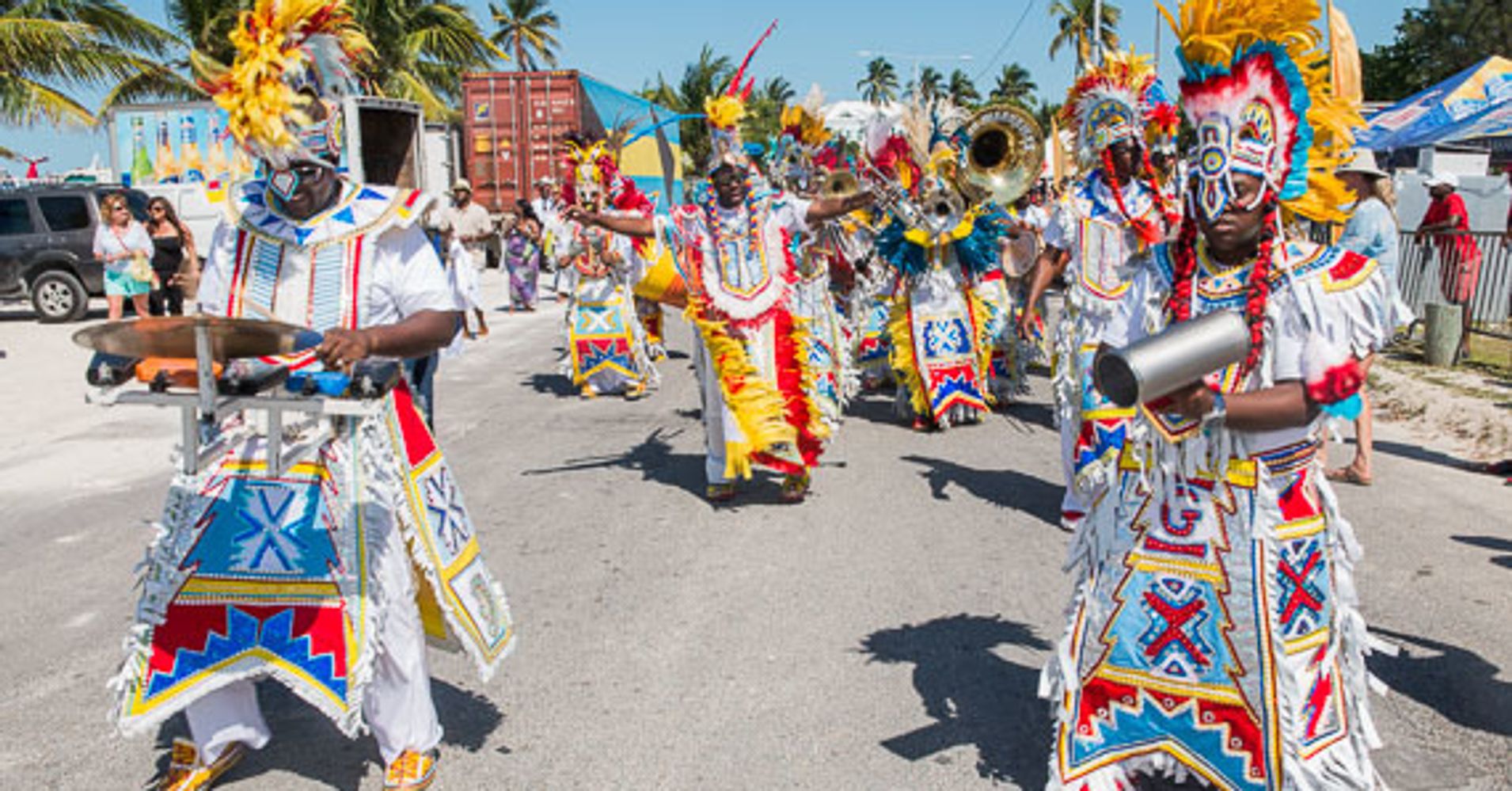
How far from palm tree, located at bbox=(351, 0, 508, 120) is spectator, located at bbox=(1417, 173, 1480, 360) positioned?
25.1 meters

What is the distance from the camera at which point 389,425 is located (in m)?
3.25

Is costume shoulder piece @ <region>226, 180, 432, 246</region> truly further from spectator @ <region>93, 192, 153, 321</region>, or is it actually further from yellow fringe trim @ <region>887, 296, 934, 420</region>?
spectator @ <region>93, 192, 153, 321</region>

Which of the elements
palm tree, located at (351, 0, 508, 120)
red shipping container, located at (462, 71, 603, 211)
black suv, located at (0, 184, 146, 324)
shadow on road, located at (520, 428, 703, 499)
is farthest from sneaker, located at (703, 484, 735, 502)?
palm tree, located at (351, 0, 508, 120)

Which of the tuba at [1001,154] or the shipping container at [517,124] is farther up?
the shipping container at [517,124]

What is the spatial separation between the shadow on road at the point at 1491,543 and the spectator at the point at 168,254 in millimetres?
14672

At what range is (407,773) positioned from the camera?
3391mm

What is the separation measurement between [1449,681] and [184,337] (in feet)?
14.2

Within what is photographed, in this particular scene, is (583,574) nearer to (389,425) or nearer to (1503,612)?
(389,425)

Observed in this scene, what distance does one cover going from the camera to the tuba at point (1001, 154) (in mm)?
9391

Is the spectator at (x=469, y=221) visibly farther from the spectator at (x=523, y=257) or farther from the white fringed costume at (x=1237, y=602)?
the white fringed costume at (x=1237, y=602)

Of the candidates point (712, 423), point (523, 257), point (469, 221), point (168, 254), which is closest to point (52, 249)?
point (168, 254)

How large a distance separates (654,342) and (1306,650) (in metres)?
9.81

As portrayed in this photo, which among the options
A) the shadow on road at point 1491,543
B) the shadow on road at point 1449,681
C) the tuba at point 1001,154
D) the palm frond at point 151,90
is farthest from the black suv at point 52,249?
the shadow on road at point 1449,681

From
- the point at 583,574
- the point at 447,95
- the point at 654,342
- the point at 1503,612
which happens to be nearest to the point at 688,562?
the point at 583,574
